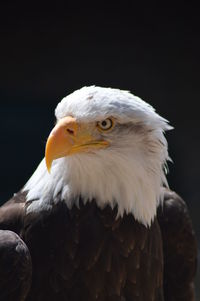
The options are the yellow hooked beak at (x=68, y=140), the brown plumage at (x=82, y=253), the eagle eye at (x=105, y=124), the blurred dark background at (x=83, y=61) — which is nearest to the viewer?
the yellow hooked beak at (x=68, y=140)

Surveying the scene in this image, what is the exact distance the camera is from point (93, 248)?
3.78m

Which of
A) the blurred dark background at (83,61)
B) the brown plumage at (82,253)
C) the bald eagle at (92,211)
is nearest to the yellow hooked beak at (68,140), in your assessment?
the bald eagle at (92,211)

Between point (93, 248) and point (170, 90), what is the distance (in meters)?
4.13

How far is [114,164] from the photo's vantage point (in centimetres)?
370

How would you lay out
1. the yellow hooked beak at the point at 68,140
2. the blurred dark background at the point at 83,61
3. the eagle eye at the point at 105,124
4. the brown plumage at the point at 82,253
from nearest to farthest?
the yellow hooked beak at the point at 68,140 → the eagle eye at the point at 105,124 → the brown plumage at the point at 82,253 → the blurred dark background at the point at 83,61

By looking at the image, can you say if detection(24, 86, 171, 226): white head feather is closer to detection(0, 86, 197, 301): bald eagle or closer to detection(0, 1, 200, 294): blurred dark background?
detection(0, 86, 197, 301): bald eagle

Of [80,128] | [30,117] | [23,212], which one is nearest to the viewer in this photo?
[80,128]

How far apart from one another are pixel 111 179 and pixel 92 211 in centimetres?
20

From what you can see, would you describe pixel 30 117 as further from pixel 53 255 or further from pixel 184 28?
pixel 53 255

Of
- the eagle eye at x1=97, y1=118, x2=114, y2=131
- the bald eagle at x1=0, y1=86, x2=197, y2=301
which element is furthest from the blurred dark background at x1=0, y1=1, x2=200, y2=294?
the eagle eye at x1=97, y1=118, x2=114, y2=131

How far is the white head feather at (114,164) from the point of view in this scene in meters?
3.62

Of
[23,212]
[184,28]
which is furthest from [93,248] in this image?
[184,28]

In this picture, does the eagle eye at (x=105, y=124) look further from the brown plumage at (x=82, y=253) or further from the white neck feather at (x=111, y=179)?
the brown plumage at (x=82, y=253)

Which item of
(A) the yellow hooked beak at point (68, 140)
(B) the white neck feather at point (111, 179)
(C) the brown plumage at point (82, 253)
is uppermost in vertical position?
(A) the yellow hooked beak at point (68, 140)
